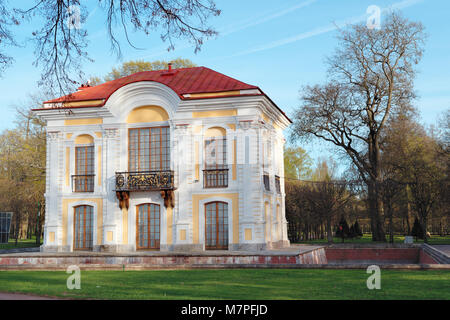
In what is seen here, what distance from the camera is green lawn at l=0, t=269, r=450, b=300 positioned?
10890 mm

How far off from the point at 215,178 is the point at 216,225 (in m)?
2.49

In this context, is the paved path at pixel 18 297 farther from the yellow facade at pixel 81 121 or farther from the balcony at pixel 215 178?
the yellow facade at pixel 81 121

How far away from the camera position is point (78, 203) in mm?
29469

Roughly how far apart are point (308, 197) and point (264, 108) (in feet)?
38.1

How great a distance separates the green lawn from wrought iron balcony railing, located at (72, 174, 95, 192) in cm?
1363

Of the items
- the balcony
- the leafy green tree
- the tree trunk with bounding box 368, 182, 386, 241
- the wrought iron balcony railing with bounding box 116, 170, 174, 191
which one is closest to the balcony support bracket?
the wrought iron balcony railing with bounding box 116, 170, 174, 191

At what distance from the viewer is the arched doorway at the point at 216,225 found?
90.2ft

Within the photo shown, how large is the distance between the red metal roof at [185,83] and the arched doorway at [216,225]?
6.10m

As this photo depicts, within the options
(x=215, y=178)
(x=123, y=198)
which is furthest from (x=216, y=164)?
(x=123, y=198)

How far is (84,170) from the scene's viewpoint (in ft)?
98.2

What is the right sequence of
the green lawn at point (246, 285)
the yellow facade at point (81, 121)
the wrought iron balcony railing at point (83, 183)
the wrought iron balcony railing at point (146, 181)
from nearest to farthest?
the green lawn at point (246, 285) → the wrought iron balcony railing at point (146, 181) → the wrought iron balcony railing at point (83, 183) → the yellow facade at point (81, 121)

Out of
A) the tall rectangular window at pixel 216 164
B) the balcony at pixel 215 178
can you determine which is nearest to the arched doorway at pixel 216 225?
the balcony at pixel 215 178

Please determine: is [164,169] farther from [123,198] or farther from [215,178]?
[215,178]
